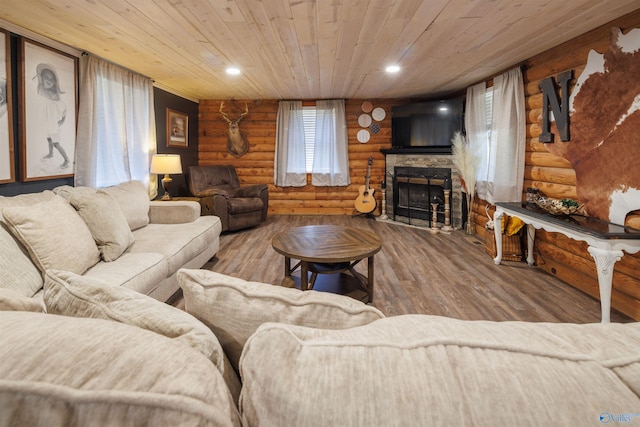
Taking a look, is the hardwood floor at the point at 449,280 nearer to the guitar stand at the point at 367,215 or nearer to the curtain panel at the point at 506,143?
the curtain panel at the point at 506,143

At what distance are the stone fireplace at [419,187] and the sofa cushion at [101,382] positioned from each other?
5.60 m

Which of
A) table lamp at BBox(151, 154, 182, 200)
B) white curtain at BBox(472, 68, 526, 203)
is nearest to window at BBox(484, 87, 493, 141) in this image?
white curtain at BBox(472, 68, 526, 203)

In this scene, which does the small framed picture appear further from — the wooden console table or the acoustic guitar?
the wooden console table

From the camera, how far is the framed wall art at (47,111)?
2.82 meters

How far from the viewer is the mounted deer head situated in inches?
260

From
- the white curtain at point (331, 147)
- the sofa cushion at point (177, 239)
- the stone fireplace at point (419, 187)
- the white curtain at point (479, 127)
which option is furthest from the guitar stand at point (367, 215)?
the sofa cushion at point (177, 239)

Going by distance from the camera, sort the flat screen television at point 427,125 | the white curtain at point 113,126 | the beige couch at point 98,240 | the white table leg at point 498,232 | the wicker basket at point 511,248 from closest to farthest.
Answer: the beige couch at point 98,240, the white curtain at point 113,126, the white table leg at point 498,232, the wicker basket at point 511,248, the flat screen television at point 427,125

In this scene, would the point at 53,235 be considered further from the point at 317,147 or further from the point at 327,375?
the point at 317,147

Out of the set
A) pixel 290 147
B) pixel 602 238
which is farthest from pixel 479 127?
pixel 290 147

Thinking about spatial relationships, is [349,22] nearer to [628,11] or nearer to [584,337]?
[628,11]

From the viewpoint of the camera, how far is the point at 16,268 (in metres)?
1.71

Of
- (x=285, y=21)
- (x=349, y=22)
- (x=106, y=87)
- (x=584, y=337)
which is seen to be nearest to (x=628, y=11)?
(x=349, y=22)

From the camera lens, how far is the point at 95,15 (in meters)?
2.54

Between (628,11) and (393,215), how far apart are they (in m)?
4.20
